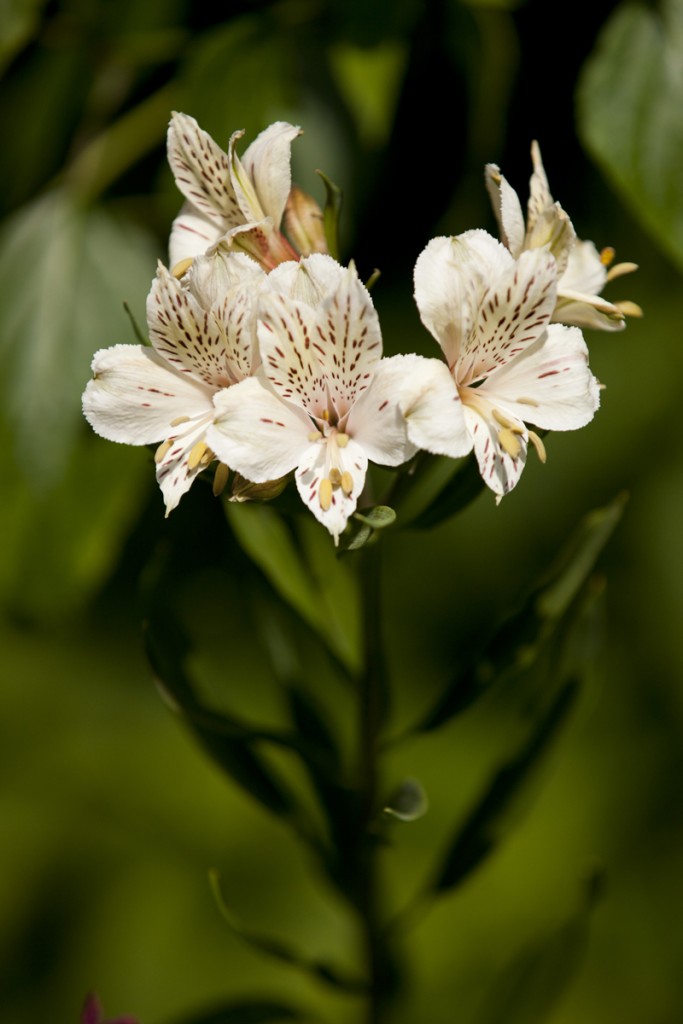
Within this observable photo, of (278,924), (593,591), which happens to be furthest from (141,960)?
(593,591)

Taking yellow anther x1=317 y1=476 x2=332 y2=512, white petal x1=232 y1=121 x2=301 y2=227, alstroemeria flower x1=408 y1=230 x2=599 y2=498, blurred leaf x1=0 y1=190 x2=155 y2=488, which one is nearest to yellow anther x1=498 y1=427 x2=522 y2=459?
alstroemeria flower x1=408 y1=230 x2=599 y2=498

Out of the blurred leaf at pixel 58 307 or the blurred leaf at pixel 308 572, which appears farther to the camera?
the blurred leaf at pixel 58 307

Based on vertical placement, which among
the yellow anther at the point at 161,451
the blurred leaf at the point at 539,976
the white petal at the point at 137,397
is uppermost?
the white petal at the point at 137,397

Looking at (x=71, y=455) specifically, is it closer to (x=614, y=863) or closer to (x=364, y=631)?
(x=364, y=631)

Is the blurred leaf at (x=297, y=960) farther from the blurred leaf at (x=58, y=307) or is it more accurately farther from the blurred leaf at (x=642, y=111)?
the blurred leaf at (x=642, y=111)

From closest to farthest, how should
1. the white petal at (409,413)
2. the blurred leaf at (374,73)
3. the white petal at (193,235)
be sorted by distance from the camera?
1. the white petal at (409,413)
2. the white petal at (193,235)
3. the blurred leaf at (374,73)

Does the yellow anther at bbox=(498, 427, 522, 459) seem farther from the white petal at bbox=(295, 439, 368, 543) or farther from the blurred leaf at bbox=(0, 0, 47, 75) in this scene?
the blurred leaf at bbox=(0, 0, 47, 75)

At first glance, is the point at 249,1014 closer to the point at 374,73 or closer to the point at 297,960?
the point at 297,960

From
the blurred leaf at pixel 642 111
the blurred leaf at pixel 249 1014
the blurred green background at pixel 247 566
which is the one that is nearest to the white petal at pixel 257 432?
the blurred green background at pixel 247 566
